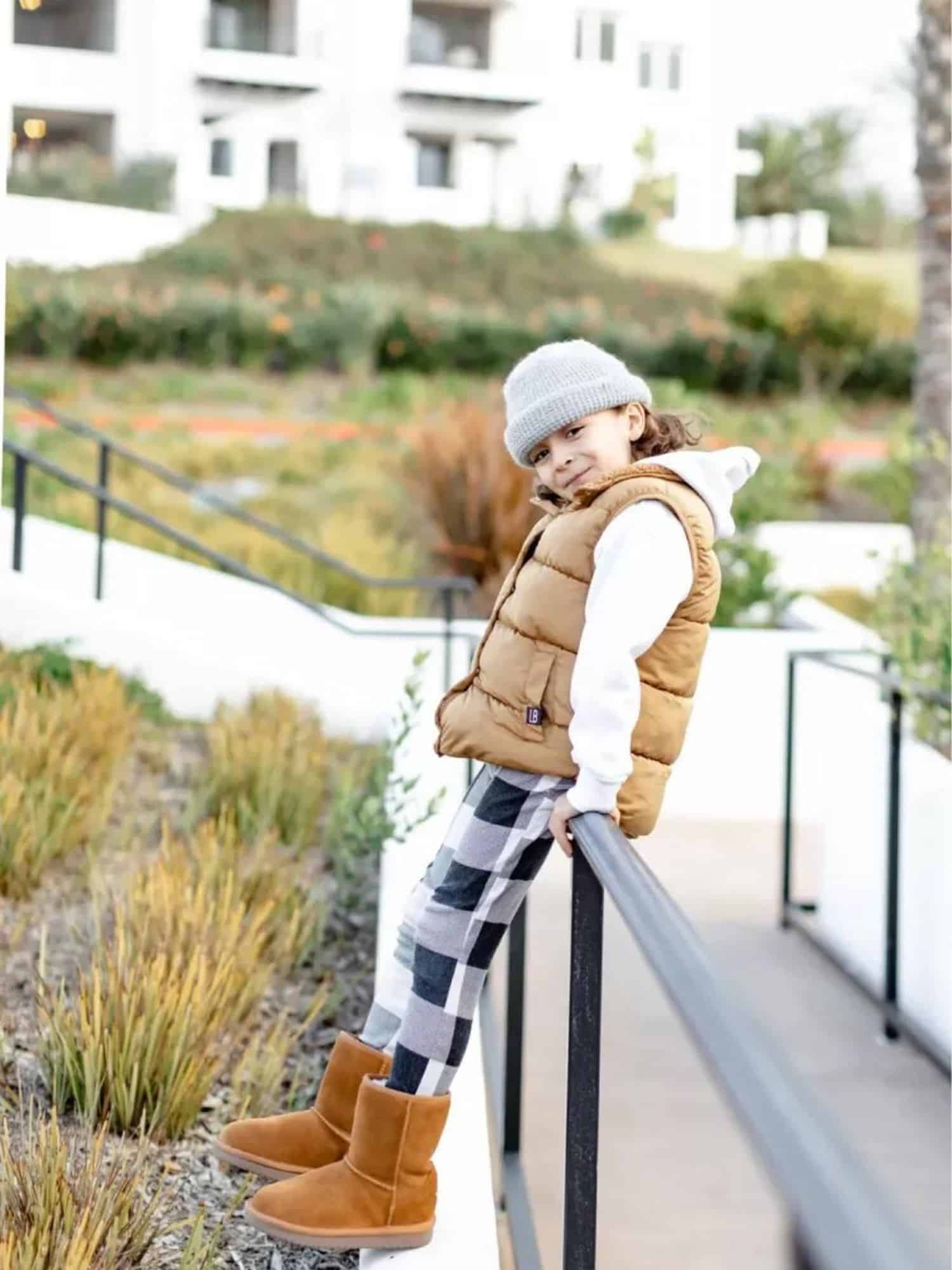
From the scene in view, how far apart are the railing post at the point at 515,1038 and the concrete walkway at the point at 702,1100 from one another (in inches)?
6.5

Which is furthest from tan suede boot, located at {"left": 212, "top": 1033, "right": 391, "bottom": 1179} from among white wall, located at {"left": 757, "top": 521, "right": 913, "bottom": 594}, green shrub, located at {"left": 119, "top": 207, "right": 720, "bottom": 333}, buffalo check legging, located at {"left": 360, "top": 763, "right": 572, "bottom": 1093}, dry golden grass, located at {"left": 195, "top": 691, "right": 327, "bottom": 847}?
green shrub, located at {"left": 119, "top": 207, "right": 720, "bottom": 333}

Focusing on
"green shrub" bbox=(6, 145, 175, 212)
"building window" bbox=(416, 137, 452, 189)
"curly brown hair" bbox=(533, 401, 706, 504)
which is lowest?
"curly brown hair" bbox=(533, 401, 706, 504)

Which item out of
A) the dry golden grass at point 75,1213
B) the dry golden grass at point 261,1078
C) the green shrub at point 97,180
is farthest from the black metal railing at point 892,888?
the green shrub at point 97,180

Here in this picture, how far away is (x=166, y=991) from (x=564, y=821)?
953 millimetres

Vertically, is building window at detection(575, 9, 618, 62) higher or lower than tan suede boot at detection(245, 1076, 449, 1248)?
higher

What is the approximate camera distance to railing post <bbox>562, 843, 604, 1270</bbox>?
2.08 metres

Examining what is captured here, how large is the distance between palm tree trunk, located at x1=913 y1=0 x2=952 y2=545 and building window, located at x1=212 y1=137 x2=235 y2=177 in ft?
97.5

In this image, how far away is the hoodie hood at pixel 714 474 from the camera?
8.13 ft

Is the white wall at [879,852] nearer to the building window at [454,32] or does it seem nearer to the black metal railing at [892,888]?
the black metal railing at [892,888]

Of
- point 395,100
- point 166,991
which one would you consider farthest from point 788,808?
point 395,100

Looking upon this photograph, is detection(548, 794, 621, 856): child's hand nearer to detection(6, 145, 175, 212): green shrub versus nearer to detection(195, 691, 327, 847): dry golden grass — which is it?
detection(195, 691, 327, 847): dry golden grass

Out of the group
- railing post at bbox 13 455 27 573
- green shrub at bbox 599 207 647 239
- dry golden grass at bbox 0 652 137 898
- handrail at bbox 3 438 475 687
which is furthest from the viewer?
green shrub at bbox 599 207 647 239

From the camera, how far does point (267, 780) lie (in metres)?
4.94

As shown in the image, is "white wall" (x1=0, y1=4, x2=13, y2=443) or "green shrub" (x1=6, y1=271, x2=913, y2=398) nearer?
"white wall" (x1=0, y1=4, x2=13, y2=443)
